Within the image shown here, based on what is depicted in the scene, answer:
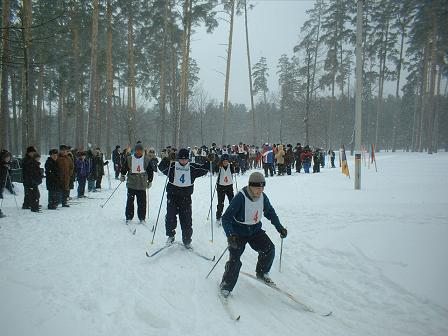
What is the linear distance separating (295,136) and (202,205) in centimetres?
5544

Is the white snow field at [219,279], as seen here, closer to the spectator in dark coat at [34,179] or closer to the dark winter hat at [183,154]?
the spectator in dark coat at [34,179]

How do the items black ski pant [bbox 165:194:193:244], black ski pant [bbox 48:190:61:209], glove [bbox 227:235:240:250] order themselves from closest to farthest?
glove [bbox 227:235:240:250] → black ski pant [bbox 165:194:193:244] → black ski pant [bbox 48:190:61:209]

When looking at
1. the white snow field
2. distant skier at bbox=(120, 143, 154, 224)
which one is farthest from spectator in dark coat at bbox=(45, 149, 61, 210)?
distant skier at bbox=(120, 143, 154, 224)

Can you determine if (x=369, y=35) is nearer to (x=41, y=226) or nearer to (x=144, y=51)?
(x=144, y=51)

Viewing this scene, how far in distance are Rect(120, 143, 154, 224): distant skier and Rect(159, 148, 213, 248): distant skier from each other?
1.71 metres

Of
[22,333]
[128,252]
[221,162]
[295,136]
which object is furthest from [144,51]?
[295,136]

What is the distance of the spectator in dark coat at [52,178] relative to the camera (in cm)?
944

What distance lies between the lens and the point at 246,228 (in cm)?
438

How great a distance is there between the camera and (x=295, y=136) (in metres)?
63.1

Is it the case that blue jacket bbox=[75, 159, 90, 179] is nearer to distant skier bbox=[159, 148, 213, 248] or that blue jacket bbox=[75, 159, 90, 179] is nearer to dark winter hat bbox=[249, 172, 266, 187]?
distant skier bbox=[159, 148, 213, 248]

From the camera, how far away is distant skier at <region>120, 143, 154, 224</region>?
771 cm

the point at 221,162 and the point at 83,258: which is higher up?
the point at 221,162

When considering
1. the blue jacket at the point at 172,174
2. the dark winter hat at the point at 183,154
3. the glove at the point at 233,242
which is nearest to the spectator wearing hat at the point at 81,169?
the blue jacket at the point at 172,174

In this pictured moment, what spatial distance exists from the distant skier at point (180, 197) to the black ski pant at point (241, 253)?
6.30 ft
